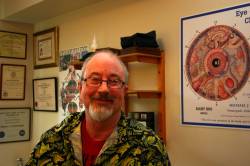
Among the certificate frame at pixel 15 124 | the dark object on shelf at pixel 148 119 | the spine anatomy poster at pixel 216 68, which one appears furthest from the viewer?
the certificate frame at pixel 15 124

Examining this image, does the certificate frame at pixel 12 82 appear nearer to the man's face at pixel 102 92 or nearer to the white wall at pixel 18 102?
the white wall at pixel 18 102

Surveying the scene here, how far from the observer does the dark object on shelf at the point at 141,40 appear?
202 cm

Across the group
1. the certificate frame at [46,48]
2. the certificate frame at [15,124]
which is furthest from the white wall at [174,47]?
the certificate frame at [15,124]

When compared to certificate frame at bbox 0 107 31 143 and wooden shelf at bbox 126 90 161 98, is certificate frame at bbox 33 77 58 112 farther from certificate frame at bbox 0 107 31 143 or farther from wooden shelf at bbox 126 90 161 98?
→ wooden shelf at bbox 126 90 161 98


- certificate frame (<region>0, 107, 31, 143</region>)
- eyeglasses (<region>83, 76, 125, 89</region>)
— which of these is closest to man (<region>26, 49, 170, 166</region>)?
eyeglasses (<region>83, 76, 125, 89</region>)

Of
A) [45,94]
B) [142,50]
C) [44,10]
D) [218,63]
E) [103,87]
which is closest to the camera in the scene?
[103,87]

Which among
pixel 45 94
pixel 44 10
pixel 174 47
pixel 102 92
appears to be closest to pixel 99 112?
pixel 102 92

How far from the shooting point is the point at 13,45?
11.2ft

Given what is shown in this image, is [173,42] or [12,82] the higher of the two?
[173,42]

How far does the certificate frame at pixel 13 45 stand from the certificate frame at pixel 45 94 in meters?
0.33

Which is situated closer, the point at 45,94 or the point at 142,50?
the point at 142,50

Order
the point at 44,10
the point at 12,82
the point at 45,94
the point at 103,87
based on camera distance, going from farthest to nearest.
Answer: the point at 12,82, the point at 45,94, the point at 44,10, the point at 103,87

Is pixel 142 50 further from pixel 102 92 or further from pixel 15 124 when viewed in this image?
pixel 15 124

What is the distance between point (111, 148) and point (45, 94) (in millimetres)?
2189
